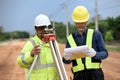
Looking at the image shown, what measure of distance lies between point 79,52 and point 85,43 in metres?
0.46

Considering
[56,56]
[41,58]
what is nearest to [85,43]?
[41,58]

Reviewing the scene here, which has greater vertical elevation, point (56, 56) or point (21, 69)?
point (56, 56)

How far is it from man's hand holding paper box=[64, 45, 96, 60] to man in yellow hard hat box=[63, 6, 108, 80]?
26cm

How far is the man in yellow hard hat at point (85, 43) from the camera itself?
5797 mm

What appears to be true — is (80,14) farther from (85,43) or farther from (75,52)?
(75,52)

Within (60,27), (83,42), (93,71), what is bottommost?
(60,27)

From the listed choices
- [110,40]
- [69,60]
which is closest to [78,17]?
[69,60]

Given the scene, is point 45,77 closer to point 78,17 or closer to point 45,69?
point 45,69

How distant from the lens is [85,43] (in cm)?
582

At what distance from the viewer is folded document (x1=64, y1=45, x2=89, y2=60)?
17.5ft

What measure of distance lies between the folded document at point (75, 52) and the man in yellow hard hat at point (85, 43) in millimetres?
237

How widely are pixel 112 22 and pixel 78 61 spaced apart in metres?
81.1

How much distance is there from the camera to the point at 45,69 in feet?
18.5

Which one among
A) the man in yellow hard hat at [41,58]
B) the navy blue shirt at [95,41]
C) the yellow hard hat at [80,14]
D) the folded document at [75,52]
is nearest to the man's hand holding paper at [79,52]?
the folded document at [75,52]
